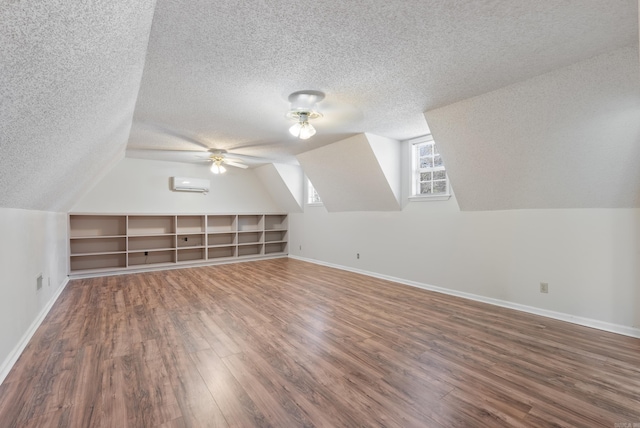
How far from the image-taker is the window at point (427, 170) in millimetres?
4512

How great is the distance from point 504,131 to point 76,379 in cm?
434

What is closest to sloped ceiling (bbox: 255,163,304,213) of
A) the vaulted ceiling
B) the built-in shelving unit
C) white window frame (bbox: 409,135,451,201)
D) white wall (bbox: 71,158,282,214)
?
white wall (bbox: 71,158,282,214)

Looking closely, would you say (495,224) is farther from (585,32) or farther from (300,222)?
(300,222)

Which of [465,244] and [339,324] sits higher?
[465,244]

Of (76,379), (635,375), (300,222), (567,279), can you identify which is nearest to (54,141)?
(76,379)

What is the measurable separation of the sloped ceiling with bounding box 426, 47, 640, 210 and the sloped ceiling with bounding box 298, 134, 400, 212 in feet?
3.83

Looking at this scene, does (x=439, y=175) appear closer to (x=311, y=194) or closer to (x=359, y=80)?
(x=359, y=80)

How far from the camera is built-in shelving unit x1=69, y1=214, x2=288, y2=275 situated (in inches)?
225

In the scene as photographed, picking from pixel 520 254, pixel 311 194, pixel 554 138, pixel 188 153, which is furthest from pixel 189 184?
pixel 554 138

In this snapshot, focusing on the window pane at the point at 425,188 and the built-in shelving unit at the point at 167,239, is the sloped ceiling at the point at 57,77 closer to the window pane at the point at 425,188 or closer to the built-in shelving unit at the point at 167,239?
the built-in shelving unit at the point at 167,239

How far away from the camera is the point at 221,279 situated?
533 cm

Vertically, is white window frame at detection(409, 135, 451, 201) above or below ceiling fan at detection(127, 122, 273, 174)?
below

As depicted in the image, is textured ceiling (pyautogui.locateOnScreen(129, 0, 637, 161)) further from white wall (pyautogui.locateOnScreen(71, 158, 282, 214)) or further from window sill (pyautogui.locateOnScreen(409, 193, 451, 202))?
white wall (pyautogui.locateOnScreen(71, 158, 282, 214))

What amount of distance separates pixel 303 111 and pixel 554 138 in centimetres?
251
